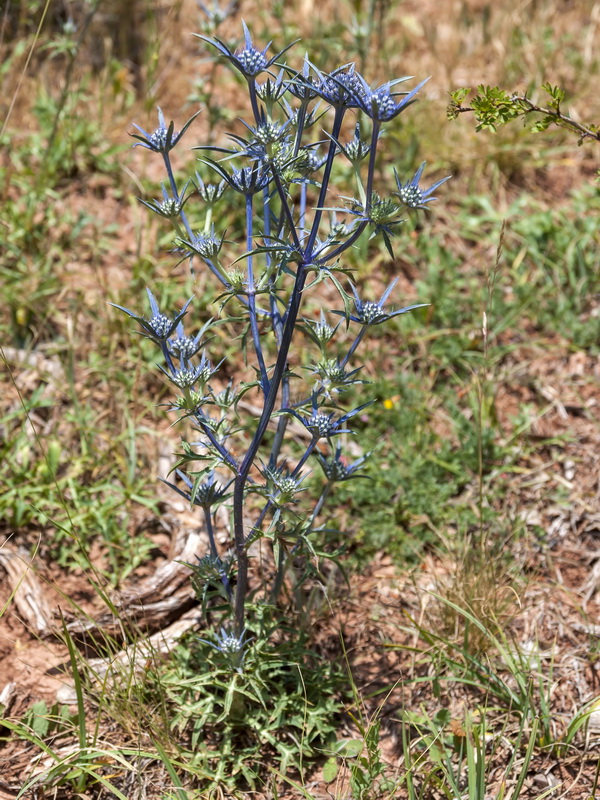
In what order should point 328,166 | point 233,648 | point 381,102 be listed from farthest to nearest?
1. point 233,648
2. point 328,166
3. point 381,102

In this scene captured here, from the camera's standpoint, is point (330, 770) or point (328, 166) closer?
point (328, 166)

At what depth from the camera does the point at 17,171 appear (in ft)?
14.1

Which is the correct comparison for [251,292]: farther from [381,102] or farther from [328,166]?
[381,102]

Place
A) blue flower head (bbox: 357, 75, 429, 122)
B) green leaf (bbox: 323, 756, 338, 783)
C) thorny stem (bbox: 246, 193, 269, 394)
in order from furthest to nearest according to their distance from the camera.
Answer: green leaf (bbox: 323, 756, 338, 783)
thorny stem (bbox: 246, 193, 269, 394)
blue flower head (bbox: 357, 75, 429, 122)

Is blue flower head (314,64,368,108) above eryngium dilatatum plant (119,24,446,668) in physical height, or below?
above

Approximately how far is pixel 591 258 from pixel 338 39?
6.93 ft

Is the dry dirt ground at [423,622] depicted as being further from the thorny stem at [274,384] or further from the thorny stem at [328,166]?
the thorny stem at [328,166]

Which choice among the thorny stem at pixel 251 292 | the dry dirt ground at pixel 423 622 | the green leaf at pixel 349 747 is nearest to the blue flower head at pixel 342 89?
the thorny stem at pixel 251 292

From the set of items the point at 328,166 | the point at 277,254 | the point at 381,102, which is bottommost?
the point at 277,254

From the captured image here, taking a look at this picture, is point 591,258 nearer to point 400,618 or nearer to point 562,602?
point 562,602

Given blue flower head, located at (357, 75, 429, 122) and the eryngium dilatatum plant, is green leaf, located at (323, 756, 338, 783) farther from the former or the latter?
blue flower head, located at (357, 75, 429, 122)

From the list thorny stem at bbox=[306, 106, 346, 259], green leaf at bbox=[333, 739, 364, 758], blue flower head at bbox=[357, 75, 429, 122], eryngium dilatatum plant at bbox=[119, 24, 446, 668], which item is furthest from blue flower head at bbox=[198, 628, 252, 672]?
blue flower head at bbox=[357, 75, 429, 122]

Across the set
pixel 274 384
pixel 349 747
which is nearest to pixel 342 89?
pixel 274 384

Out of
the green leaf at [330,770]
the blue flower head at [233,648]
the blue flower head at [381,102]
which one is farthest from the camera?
the green leaf at [330,770]
